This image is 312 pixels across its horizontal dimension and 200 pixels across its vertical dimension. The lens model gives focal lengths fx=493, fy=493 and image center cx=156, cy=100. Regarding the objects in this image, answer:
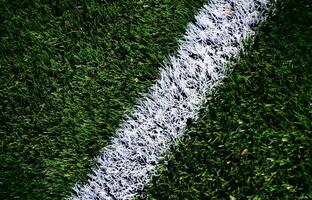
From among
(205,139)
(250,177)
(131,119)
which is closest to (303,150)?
(250,177)

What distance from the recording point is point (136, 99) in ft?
9.77

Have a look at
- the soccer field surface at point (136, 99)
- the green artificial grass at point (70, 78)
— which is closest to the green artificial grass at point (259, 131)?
the soccer field surface at point (136, 99)

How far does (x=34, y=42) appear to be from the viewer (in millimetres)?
3164

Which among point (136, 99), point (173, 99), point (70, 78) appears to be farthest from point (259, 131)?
point (70, 78)

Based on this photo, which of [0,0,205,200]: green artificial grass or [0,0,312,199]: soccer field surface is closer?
[0,0,312,199]: soccer field surface

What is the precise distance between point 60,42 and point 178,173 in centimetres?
113

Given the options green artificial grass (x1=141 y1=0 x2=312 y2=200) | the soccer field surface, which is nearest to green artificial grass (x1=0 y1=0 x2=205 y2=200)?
the soccer field surface

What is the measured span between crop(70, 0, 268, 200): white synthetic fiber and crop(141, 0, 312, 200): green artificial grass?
0.09 metres

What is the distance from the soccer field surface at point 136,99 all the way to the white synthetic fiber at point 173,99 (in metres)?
0.06

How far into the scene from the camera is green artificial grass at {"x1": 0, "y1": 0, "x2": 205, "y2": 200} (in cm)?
297

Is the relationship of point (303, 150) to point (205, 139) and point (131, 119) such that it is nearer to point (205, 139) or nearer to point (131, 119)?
point (205, 139)

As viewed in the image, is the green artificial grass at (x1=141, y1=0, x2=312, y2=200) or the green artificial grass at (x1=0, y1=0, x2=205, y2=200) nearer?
the green artificial grass at (x1=141, y1=0, x2=312, y2=200)

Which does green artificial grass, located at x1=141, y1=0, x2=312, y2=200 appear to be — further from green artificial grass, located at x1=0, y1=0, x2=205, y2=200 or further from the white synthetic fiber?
green artificial grass, located at x1=0, y1=0, x2=205, y2=200

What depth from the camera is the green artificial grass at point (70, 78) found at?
2.97 m
